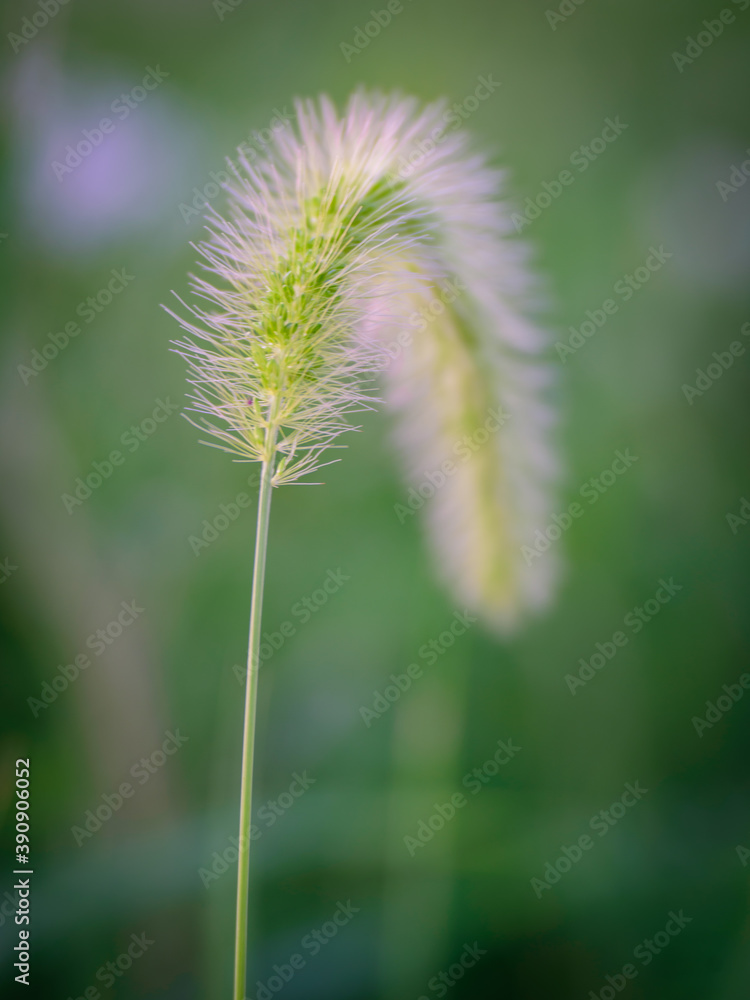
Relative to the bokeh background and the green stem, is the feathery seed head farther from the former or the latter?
the bokeh background

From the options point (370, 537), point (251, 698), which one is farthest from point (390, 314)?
point (370, 537)

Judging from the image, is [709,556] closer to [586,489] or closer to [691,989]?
[586,489]

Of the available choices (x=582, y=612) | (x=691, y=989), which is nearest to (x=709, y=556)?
(x=582, y=612)

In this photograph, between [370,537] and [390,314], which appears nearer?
[390,314]

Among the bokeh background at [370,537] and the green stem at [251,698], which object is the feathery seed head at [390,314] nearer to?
the green stem at [251,698]

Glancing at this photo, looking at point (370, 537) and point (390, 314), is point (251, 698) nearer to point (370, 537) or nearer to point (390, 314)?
point (390, 314)
